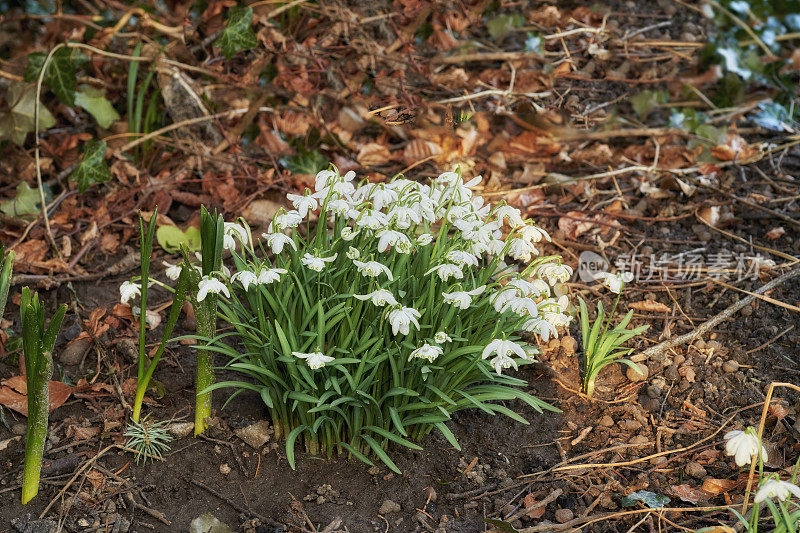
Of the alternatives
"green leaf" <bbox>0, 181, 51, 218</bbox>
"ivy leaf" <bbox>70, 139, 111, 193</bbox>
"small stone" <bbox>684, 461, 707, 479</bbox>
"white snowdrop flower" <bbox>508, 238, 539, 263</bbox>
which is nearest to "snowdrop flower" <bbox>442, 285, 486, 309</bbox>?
"white snowdrop flower" <bbox>508, 238, 539, 263</bbox>

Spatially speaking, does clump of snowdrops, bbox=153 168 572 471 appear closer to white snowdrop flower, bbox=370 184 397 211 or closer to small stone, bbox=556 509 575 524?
white snowdrop flower, bbox=370 184 397 211

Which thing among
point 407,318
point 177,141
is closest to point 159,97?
point 177,141

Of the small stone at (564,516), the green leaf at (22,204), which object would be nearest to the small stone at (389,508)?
the small stone at (564,516)

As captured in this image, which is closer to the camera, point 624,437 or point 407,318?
point 407,318

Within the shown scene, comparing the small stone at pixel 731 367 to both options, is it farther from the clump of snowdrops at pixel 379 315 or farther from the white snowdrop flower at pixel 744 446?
the white snowdrop flower at pixel 744 446

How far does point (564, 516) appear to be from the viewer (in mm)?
1814

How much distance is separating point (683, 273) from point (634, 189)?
0.66 meters

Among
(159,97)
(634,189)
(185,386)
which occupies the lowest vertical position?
(634,189)

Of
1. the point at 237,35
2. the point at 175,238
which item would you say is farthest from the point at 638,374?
the point at 237,35

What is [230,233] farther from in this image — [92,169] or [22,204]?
[22,204]

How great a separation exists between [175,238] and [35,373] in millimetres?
1059

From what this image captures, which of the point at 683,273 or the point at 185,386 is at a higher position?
the point at 185,386

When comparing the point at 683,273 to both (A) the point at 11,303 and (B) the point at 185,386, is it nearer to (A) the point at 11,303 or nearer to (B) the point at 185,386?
(B) the point at 185,386

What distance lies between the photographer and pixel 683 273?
107 inches
